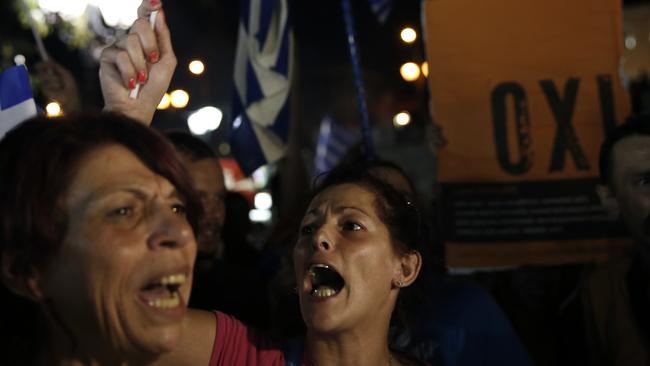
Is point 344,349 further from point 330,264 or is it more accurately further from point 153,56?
point 153,56

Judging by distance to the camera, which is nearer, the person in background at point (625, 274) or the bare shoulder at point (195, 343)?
the bare shoulder at point (195, 343)

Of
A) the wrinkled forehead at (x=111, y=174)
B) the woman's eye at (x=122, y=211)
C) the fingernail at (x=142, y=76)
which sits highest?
the fingernail at (x=142, y=76)

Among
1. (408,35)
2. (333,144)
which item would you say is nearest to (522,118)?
(408,35)

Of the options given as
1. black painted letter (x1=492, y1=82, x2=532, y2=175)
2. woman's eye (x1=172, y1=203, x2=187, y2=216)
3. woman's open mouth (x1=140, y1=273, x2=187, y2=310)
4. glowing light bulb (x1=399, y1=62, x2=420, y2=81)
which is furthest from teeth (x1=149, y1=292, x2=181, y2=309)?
glowing light bulb (x1=399, y1=62, x2=420, y2=81)

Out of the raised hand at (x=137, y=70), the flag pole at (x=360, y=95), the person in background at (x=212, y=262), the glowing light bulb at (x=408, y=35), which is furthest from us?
the glowing light bulb at (x=408, y=35)

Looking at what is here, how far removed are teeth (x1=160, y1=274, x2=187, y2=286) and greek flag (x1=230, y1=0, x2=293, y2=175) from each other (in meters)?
2.81

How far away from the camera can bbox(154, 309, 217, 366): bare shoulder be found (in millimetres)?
2365

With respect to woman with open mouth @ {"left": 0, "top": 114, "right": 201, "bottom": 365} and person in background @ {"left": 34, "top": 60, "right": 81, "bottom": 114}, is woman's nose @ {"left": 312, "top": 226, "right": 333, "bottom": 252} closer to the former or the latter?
woman with open mouth @ {"left": 0, "top": 114, "right": 201, "bottom": 365}

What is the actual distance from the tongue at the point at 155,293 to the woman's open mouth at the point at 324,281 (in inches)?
37.2

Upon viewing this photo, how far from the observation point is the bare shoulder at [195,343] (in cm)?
237

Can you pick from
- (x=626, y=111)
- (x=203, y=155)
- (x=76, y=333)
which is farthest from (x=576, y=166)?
(x=76, y=333)

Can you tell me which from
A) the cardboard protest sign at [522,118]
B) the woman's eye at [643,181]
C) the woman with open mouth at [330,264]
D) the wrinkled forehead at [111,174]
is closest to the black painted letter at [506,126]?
the cardboard protest sign at [522,118]

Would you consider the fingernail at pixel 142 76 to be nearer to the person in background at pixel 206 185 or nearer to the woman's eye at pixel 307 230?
the woman's eye at pixel 307 230

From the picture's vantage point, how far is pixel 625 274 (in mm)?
3326
